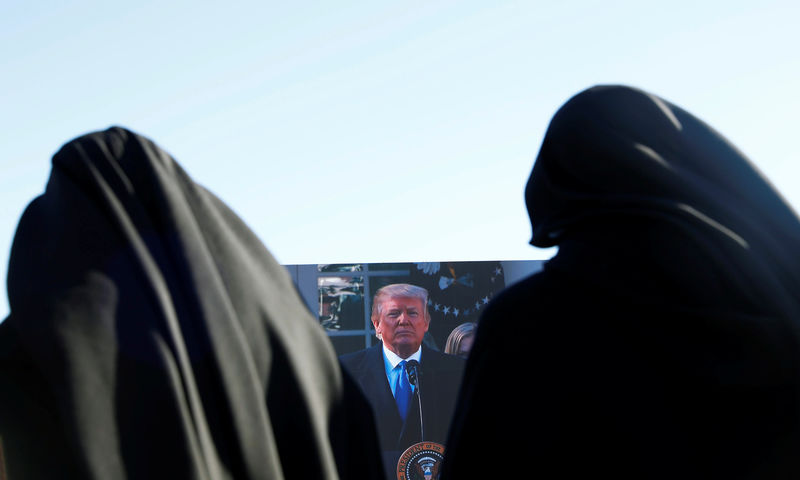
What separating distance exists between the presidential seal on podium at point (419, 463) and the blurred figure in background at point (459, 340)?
69.5 inches

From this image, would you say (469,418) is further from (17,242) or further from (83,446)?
(17,242)

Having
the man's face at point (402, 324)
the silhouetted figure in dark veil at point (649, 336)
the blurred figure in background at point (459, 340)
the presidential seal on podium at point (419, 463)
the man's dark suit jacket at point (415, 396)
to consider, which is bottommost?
the presidential seal on podium at point (419, 463)

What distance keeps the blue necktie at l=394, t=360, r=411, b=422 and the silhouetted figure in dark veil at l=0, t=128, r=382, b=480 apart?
41.6ft

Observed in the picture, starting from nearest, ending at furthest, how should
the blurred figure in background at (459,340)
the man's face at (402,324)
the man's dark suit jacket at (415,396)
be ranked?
the man's dark suit jacket at (415,396)
the man's face at (402,324)
the blurred figure in background at (459,340)


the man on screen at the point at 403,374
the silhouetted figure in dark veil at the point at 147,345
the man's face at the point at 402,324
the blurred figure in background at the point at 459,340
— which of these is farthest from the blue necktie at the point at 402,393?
the silhouetted figure in dark veil at the point at 147,345

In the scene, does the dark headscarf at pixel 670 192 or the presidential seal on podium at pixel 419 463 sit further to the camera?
the presidential seal on podium at pixel 419 463

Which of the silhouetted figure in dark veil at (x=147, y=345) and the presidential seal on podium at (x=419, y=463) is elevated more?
the silhouetted figure in dark veil at (x=147, y=345)

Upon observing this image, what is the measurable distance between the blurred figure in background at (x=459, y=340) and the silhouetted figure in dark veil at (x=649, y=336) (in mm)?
13791

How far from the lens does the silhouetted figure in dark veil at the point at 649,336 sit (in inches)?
70.6

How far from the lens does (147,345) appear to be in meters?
1.97

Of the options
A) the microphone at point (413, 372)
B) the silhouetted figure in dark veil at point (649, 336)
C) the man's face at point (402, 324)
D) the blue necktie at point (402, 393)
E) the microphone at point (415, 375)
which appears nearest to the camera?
the silhouetted figure in dark veil at point (649, 336)

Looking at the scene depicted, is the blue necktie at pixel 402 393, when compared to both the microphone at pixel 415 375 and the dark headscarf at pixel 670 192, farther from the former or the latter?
the dark headscarf at pixel 670 192

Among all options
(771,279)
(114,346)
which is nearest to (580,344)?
(771,279)

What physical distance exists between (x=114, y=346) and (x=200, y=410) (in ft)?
0.79
